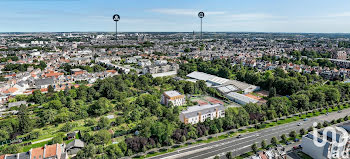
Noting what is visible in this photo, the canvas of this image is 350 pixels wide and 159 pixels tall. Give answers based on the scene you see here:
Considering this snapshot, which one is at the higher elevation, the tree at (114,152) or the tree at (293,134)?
the tree at (293,134)

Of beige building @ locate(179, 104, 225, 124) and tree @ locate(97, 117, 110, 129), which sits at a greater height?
beige building @ locate(179, 104, 225, 124)

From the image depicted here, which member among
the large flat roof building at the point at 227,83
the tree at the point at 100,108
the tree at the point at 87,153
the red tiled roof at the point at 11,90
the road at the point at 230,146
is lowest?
the road at the point at 230,146

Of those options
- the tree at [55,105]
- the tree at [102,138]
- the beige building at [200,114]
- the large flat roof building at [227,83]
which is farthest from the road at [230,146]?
the tree at [55,105]

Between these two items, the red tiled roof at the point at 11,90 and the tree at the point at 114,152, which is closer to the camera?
the tree at the point at 114,152

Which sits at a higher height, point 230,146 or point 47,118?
point 47,118

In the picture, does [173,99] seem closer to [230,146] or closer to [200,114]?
[200,114]

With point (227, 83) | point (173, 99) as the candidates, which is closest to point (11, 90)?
point (173, 99)

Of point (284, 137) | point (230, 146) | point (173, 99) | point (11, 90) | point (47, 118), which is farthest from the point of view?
point (11, 90)

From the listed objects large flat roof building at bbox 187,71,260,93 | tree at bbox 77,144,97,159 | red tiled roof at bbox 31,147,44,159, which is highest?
large flat roof building at bbox 187,71,260,93

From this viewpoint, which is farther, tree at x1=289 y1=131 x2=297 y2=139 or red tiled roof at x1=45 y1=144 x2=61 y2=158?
tree at x1=289 y1=131 x2=297 y2=139

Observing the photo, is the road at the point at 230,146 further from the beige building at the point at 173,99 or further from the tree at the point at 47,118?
the tree at the point at 47,118

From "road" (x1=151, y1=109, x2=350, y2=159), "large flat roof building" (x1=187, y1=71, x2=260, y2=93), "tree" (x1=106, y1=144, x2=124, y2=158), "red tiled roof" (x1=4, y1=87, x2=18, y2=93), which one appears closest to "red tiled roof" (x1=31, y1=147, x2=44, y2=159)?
"tree" (x1=106, y1=144, x2=124, y2=158)

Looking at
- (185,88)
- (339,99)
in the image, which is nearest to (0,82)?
(185,88)

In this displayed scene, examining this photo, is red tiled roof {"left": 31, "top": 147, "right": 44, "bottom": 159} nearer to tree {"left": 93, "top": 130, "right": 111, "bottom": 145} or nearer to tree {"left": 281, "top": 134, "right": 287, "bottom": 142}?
tree {"left": 93, "top": 130, "right": 111, "bottom": 145}
